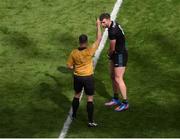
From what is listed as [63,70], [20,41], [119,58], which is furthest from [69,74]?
[119,58]

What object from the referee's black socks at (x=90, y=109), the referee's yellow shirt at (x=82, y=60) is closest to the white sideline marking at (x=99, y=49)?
the referee's black socks at (x=90, y=109)

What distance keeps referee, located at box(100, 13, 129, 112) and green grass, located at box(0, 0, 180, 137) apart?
0.55 meters

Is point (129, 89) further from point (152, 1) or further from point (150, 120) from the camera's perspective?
point (152, 1)

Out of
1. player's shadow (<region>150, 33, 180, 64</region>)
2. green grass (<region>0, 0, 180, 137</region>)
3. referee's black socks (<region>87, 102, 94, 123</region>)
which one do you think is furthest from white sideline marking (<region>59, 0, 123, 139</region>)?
player's shadow (<region>150, 33, 180, 64</region>)

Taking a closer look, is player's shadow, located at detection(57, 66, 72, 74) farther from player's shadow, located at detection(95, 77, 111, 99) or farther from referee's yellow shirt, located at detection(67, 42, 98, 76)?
referee's yellow shirt, located at detection(67, 42, 98, 76)

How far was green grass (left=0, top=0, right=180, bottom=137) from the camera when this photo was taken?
43.6 ft

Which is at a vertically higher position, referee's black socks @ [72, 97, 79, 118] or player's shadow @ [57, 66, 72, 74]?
player's shadow @ [57, 66, 72, 74]

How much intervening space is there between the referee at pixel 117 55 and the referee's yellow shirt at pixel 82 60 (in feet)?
2.46

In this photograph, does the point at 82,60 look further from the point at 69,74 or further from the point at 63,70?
the point at 63,70

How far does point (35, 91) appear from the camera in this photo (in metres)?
15.0

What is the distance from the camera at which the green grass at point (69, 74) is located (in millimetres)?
13289

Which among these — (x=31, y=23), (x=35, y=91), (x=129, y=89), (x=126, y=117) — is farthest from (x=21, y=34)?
(x=126, y=117)

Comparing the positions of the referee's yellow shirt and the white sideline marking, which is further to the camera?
the white sideline marking

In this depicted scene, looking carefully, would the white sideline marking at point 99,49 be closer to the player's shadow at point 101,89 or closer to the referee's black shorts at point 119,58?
the player's shadow at point 101,89
